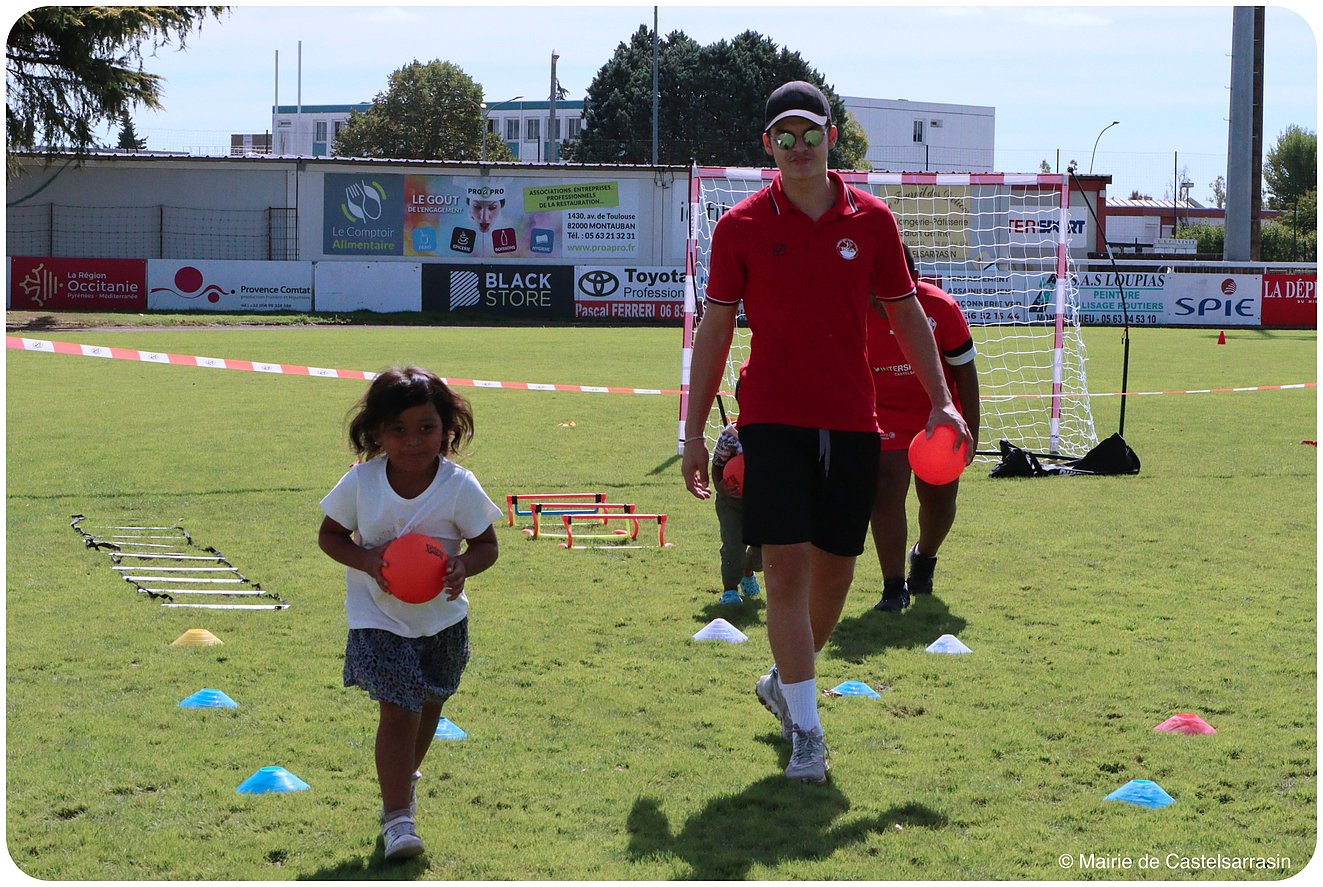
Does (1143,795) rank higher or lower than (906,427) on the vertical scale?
lower

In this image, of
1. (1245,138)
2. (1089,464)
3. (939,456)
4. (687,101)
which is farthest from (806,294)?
(687,101)

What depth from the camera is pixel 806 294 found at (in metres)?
4.75

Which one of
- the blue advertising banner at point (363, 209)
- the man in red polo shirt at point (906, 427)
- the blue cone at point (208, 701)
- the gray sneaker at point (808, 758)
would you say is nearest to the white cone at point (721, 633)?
the man in red polo shirt at point (906, 427)

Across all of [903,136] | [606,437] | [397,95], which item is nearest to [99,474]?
[606,437]

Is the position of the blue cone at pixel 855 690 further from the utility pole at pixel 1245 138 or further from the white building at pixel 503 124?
the white building at pixel 503 124

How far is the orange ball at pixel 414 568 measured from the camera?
4.02 meters

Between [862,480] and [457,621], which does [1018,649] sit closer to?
[862,480]

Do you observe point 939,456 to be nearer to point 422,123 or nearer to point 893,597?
point 893,597

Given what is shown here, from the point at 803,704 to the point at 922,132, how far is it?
107 meters

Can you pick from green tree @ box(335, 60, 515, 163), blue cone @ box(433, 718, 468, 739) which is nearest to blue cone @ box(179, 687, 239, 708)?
blue cone @ box(433, 718, 468, 739)

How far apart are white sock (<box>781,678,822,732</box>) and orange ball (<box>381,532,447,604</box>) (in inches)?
52.9

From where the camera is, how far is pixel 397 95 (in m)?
95.9

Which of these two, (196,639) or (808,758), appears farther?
(196,639)

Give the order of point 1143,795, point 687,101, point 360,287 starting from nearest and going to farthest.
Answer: point 1143,795, point 360,287, point 687,101
